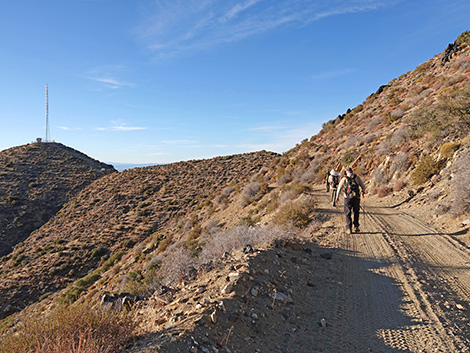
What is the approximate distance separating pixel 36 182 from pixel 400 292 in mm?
59857

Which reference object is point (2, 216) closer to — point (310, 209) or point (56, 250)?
point (56, 250)

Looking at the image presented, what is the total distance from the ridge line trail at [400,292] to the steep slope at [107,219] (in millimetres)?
19254

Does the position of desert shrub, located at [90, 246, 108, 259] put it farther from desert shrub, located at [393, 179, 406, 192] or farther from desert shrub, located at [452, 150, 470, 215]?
desert shrub, located at [452, 150, 470, 215]

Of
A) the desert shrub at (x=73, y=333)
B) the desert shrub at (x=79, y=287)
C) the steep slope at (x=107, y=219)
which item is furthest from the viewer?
the steep slope at (x=107, y=219)

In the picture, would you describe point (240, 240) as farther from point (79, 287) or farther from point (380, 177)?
point (79, 287)

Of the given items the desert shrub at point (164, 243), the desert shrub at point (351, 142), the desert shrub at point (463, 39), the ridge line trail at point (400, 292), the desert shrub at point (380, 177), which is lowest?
the desert shrub at point (164, 243)

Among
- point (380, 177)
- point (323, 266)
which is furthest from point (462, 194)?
point (380, 177)

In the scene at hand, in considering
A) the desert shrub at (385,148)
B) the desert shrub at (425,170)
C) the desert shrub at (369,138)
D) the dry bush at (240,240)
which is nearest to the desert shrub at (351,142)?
the desert shrub at (369,138)

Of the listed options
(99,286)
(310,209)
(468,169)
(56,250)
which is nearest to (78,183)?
(56,250)

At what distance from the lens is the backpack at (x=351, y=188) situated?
912cm

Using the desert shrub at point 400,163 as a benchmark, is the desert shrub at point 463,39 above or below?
above

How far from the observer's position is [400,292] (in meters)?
5.54

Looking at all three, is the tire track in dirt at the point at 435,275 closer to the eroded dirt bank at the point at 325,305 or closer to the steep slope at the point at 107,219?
the eroded dirt bank at the point at 325,305

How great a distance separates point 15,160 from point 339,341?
72806 mm
